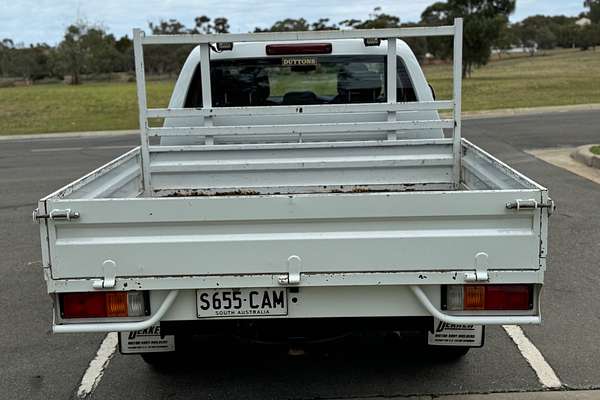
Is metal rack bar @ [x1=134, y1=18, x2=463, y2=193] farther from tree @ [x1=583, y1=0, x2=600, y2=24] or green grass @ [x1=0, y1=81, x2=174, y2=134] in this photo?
tree @ [x1=583, y1=0, x2=600, y2=24]

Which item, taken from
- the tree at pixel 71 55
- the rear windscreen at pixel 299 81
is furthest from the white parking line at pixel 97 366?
the tree at pixel 71 55

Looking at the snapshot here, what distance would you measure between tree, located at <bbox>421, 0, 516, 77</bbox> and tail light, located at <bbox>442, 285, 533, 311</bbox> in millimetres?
41791

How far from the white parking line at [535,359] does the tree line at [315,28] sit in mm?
41827

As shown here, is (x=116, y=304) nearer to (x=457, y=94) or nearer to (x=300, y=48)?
(x=457, y=94)

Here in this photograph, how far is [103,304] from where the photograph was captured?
10.4 ft

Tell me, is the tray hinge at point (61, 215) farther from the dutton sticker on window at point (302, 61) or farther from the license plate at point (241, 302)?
the dutton sticker on window at point (302, 61)

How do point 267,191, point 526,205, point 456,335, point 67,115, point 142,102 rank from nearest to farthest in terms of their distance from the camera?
point 526,205 → point 456,335 → point 142,102 → point 267,191 → point 67,115

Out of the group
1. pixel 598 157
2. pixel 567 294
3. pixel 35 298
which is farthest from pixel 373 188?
pixel 598 157

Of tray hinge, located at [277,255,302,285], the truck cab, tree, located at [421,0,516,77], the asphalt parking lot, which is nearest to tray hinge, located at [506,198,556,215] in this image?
tray hinge, located at [277,255,302,285]

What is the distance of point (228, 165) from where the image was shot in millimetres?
4988

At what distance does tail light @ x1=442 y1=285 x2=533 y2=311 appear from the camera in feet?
10.3

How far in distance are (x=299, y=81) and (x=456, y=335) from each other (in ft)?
8.39

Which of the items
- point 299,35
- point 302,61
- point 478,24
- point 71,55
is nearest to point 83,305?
point 299,35

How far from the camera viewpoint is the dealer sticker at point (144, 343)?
12.4ft
